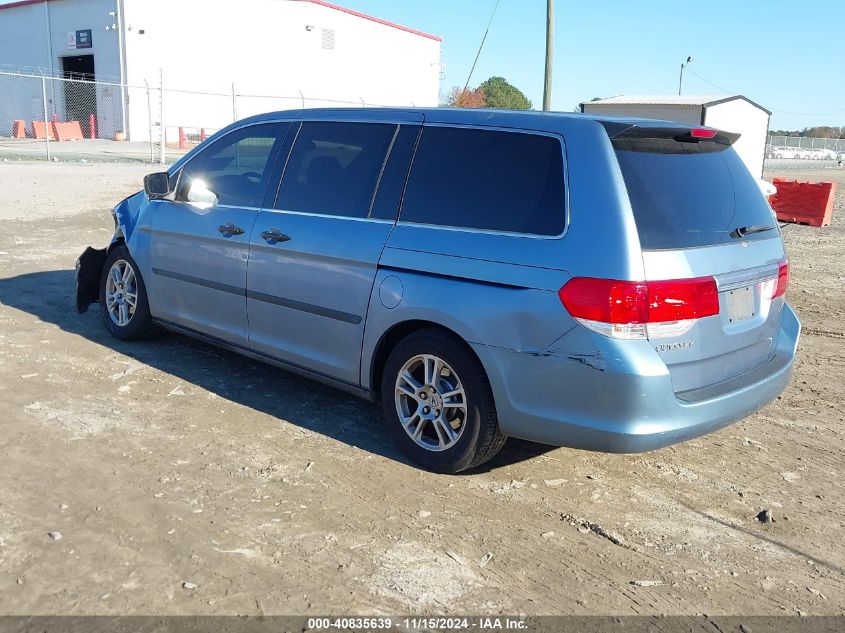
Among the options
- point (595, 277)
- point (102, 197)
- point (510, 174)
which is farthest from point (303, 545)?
point (102, 197)

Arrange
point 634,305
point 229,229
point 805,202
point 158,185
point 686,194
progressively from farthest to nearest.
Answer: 1. point 805,202
2. point 158,185
3. point 229,229
4. point 686,194
5. point 634,305

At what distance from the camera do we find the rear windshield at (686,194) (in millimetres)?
3605

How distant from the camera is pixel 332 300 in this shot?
4.49 meters

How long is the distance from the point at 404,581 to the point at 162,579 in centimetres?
94

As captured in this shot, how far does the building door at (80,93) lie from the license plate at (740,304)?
40498 millimetres

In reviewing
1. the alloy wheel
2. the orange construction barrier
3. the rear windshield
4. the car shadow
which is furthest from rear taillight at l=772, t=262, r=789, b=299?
the orange construction barrier

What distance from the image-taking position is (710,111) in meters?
14.1

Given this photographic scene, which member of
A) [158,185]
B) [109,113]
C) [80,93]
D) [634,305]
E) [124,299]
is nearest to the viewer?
[634,305]

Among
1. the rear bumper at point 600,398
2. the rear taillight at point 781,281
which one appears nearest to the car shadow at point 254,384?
the rear bumper at point 600,398

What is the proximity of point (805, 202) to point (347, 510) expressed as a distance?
15672 mm

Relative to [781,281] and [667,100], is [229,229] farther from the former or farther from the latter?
[667,100]

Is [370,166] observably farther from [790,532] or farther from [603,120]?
[790,532]

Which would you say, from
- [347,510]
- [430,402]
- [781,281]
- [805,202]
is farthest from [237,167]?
[805,202]

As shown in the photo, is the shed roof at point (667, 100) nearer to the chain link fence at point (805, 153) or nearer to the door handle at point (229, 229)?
the door handle at point (229, 229)
